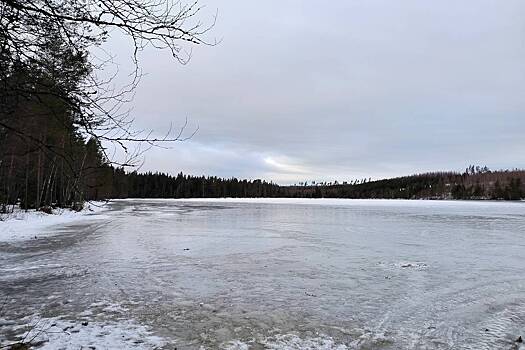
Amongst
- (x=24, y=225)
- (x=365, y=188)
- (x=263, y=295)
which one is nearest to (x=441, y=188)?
(x=365, y=188)

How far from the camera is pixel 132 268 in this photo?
31.0ft

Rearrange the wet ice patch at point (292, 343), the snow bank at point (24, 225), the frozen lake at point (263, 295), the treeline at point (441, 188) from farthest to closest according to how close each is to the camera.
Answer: the treeline at point (441, 188), the snow bank at point (24, 225), the frozen lake at point (263, 295), the wet ice patch at point (292, 343)

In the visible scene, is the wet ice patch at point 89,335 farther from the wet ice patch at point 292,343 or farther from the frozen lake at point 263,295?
the wet ice patch at point 292,343

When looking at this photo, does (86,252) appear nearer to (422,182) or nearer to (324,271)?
(324,271)

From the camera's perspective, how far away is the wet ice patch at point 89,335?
4668 millimetres

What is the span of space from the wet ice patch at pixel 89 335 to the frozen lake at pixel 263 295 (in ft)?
0.04

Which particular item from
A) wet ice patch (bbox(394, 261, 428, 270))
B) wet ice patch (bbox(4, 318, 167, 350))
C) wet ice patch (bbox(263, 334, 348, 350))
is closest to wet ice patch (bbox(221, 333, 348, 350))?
wet ice patch (bbox(263, 334, 348, 350))

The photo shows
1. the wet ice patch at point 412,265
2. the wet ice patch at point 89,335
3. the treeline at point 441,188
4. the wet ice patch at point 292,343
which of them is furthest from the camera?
the treeline at point 441,188

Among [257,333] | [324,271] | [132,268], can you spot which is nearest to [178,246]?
[132,268]

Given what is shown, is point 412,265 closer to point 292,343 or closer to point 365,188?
point 292,343

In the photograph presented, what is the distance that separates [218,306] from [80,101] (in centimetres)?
412

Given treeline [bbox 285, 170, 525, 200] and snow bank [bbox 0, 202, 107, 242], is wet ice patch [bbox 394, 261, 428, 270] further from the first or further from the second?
treeline [bbox 285, 170, 525, 200]

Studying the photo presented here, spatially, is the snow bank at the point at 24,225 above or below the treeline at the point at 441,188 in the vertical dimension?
below

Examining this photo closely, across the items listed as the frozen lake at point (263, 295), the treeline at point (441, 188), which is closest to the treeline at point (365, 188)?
the treeline at point (441, 188)
